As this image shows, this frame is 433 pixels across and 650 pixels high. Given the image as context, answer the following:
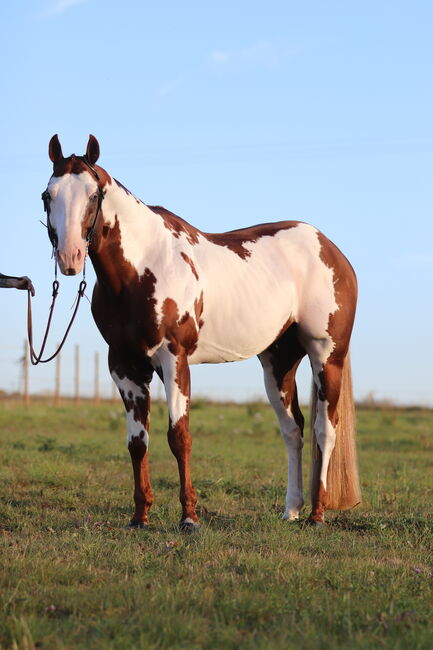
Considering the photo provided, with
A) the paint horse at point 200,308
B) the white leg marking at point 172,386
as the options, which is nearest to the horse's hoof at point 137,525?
the paint horse at point 200,308

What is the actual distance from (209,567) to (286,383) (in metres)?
2.92

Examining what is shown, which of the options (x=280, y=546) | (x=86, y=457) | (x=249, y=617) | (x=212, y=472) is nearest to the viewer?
(x=249, y=617)

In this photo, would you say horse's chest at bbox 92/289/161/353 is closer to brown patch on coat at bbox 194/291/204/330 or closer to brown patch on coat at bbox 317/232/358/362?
brown patch on coat at bbox 194/291/204/330

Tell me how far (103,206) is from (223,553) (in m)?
2.45

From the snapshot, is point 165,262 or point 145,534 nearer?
point 145,534

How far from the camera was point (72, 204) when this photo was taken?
5098 mm

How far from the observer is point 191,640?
9.88 ft

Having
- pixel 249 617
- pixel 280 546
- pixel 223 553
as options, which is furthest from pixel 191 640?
pixel 280 546

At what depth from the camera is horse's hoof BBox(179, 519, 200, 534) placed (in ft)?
17.5

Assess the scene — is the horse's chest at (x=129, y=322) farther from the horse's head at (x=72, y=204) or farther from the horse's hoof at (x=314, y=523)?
the horse's hoof at (x=314, y=523)

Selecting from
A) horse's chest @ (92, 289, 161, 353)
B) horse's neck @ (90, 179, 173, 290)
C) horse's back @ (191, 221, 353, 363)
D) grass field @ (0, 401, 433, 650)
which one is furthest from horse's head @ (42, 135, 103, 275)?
grass field @ (0, 401, 433, 650)

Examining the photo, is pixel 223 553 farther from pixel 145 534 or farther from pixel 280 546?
pixel 145 534

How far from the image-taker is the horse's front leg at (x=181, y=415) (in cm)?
550

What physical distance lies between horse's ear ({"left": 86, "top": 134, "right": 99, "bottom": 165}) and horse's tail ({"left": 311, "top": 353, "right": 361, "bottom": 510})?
276 centimetres
